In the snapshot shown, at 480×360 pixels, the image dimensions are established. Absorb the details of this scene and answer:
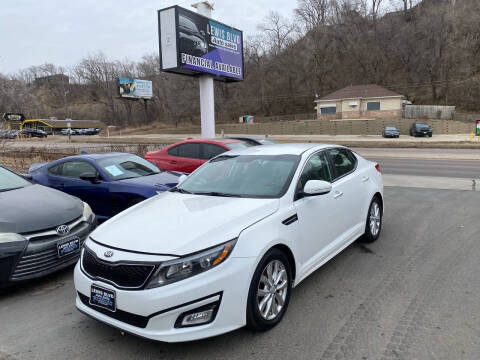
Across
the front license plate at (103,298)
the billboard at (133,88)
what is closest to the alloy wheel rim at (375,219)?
the front license plate at (103,298)

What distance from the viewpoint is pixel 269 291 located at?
315cm

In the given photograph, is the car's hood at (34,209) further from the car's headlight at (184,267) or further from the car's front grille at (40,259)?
the car's headlight at (184,267)

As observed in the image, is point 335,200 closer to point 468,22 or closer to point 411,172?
point 411,172

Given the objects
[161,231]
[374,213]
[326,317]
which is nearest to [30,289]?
[161,231]

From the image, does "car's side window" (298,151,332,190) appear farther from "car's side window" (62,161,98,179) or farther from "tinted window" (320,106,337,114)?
"tinted window" (320,106,337,114)

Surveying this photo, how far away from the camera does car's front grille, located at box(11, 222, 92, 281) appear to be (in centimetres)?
392

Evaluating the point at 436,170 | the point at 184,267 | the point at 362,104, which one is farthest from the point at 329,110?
the point at 184,267

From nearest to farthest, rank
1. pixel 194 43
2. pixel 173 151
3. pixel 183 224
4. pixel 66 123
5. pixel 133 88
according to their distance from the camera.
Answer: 1. pixel 183 224
2. pixel 173 151
3. pixel 194 43
4. pixel 133 88
5. pixel 66 123

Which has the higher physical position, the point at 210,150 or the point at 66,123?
the point at 66,123

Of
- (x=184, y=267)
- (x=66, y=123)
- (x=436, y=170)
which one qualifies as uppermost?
(x=66, y=123)

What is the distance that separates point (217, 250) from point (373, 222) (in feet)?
11.2

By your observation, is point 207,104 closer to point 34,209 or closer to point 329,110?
point 34,209

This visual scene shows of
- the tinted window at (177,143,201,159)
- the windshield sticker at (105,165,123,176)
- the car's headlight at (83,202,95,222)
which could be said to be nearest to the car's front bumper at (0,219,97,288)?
the car's headlight at (83,202,95,222)

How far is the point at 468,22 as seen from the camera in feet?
246
